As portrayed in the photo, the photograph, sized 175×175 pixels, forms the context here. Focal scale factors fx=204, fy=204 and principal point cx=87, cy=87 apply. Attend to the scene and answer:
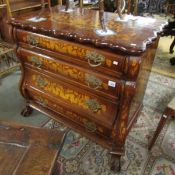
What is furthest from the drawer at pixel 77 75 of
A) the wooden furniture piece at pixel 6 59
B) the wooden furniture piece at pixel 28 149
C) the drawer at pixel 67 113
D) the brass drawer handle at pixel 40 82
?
the wooden furniture piece at pixel 6 59

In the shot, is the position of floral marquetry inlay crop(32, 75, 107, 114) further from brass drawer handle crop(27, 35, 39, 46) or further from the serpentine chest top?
brass drawer handle crop(27, 35, 39, 46)

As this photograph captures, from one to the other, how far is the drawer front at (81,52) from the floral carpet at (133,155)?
2.21ft

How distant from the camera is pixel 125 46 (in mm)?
1024

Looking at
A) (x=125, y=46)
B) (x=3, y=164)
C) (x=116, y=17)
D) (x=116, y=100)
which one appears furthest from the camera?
(x=116, y=17)

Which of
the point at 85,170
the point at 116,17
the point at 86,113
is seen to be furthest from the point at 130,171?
the point at 116,17

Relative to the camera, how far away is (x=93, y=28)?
4.18 ft

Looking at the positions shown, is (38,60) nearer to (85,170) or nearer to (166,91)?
(85,170)

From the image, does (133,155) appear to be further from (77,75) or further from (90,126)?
(77,75)

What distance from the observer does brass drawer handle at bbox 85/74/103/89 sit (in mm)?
1222

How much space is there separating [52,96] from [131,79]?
0.69 metres

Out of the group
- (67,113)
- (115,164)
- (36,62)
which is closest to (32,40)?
(36,62)

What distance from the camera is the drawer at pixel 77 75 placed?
3.88 feet

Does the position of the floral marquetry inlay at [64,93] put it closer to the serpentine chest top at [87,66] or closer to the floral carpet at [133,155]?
the serpentine chest top at [87,66]

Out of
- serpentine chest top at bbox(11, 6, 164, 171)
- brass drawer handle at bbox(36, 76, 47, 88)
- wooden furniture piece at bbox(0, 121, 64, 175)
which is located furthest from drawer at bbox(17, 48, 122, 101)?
wooden furniture piece at bbox(0, 121, 64, 175)
